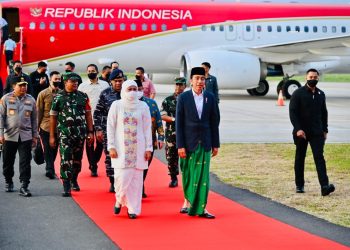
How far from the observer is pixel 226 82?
32.0 meters

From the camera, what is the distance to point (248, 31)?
34.0 meters

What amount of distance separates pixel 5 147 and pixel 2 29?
1804 centimetres

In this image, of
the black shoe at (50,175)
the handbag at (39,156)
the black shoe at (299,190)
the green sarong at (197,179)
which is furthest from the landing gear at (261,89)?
the green sarong at (197,179)

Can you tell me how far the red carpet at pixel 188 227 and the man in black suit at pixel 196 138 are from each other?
0.94ft

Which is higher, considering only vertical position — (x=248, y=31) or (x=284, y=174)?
(x=248, y=31)

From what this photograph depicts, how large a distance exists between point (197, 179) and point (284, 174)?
4.15m

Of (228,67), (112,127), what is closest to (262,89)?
(228,67)

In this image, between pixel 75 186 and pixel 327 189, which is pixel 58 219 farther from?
pixel 327 189

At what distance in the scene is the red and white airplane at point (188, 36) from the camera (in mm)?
31797

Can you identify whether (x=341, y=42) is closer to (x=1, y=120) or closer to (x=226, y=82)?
(x=226, y=82)

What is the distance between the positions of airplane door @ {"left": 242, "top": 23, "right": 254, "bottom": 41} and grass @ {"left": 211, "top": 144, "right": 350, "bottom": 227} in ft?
51.4

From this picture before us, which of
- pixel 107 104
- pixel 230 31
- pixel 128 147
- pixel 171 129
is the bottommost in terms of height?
pixel 128 147

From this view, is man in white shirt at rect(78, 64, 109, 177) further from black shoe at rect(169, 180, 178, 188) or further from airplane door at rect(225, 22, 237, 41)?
airplane door at rect(225, 22, 237, 41)

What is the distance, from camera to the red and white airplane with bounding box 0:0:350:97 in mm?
31797
